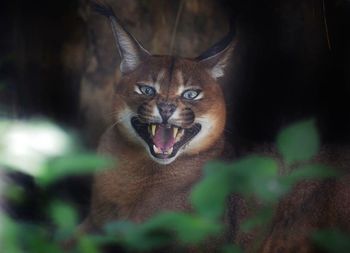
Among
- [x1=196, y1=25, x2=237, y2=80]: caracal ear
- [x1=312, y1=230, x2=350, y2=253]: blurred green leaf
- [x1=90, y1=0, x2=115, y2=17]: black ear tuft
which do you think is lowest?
[x1=312, y1=230, x2=350, y2=253]: blurred green leaf

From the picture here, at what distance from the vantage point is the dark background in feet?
13.9

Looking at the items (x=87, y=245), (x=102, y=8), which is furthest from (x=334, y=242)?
(x=102, y=8)

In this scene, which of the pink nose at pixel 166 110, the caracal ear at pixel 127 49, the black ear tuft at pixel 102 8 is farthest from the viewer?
the black ear tuft at pixel 102 8

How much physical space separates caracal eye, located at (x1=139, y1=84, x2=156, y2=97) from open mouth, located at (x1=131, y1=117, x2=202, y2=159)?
0.53 ft

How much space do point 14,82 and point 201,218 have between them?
10.6 ft

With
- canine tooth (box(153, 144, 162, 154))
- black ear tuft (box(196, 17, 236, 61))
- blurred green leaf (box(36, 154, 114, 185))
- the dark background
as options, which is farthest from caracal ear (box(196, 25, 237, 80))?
blurred green leaf (box(36, 154, 114, 185))

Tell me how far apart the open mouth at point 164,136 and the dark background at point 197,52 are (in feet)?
1.12

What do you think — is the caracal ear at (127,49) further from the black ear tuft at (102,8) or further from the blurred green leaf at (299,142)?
the blurred green leaf at (299,142)

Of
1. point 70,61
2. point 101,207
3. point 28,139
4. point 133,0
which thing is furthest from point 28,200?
point 28,139

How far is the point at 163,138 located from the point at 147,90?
29 cm

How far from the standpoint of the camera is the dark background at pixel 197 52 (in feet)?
13.9

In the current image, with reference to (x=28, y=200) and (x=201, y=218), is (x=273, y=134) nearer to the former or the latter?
(x=28, y=200)

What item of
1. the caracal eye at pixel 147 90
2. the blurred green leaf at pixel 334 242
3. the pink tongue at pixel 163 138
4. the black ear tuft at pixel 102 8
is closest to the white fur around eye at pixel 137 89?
the caracal eye at pixel 147 90

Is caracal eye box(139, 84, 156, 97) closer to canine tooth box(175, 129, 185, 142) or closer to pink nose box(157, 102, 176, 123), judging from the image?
pink nose box(157, 102, 176, 123)
